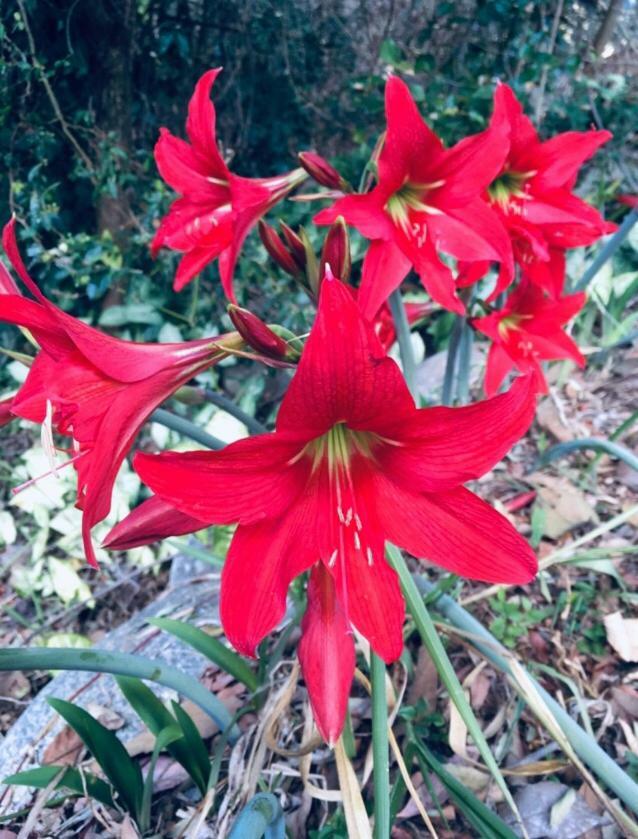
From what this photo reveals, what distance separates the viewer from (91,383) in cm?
69

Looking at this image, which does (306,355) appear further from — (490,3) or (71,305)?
(490,3)

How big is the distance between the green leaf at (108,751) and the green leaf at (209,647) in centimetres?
16

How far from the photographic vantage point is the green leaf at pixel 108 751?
0.85 m

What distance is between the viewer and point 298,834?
967 mm

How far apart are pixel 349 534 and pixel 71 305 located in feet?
7.05

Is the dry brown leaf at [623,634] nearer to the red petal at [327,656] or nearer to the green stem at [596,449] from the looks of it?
the green stem at [596,449]

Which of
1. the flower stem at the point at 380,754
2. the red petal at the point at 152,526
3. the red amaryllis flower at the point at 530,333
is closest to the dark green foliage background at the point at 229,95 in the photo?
the red amaryllis flower at the point at 530,333

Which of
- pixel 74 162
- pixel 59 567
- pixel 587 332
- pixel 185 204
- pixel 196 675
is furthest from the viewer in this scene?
pixel 74 162

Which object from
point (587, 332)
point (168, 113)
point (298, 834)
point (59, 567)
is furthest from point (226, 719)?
point (168, 113)

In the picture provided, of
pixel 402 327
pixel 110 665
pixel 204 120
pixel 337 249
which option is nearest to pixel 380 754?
pixel 110 665

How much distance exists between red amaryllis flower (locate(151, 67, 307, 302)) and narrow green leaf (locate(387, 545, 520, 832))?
0.52 m

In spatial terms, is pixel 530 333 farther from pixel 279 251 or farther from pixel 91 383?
pixel 91 383

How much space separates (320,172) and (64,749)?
111cm

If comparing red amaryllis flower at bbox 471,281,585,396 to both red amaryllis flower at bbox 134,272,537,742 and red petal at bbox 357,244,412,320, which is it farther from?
red amaryllis flower at bbox 134,272,537,742
